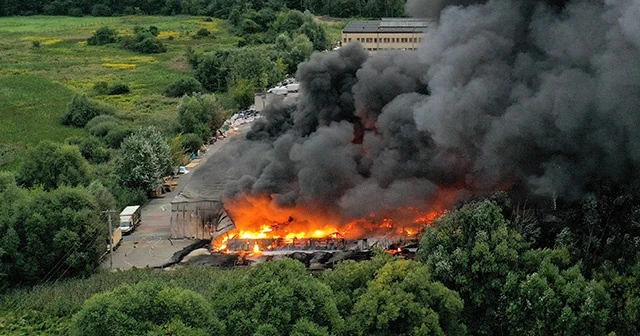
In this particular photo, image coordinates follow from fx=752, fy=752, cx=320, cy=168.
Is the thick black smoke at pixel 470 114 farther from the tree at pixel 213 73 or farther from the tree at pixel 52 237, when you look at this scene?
the tree at pixel 213 73

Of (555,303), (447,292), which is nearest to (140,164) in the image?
(447,292)

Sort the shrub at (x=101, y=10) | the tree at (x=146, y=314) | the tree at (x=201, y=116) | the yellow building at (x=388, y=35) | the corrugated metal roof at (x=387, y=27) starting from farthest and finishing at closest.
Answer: the shrub at (x=101, y=10) < the corrugated metal roof at (x=387, y=27) < the yellow building at (x=388, y=35) < the tree at (x=201, y=116) < the tree at (x=146, y=314)

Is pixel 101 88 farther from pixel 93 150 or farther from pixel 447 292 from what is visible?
pixel 447 292

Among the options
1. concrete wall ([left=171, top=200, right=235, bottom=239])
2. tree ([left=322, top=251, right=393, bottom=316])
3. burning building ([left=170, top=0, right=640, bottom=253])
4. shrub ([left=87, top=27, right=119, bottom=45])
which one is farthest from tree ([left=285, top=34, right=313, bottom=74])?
tree ([left=322, top=251, right=393, bottom=316])

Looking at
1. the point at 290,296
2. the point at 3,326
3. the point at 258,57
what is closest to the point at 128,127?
the point at 258,57

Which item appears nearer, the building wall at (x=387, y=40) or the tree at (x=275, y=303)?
the tree at (x=275, y=303)

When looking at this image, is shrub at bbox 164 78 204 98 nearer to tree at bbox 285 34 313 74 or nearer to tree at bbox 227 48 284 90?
tree at bbox 227 48 284 90

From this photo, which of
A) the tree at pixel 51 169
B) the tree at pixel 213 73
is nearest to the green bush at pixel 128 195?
the tree at pixel 51 169
